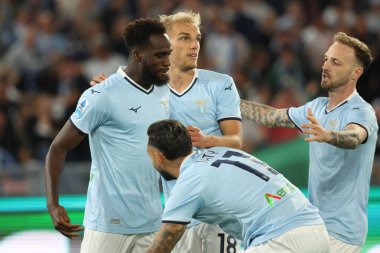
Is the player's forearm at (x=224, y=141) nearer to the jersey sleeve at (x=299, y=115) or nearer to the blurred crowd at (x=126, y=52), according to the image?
the jersey sleeve at (x=299, y=115)

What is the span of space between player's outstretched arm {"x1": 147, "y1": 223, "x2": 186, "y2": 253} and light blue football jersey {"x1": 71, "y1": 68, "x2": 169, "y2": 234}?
36.9 inches

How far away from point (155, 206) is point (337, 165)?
4.05 feet

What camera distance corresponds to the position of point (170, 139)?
16.3 feet

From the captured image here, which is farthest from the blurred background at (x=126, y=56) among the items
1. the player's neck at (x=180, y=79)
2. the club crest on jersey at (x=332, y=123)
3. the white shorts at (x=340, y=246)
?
the white shorts at (x=340, y=246)

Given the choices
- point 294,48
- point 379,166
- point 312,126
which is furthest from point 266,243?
point 294,48

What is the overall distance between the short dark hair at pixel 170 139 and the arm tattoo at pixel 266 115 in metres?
1.78

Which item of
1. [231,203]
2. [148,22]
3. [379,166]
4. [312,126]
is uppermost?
[148,22]

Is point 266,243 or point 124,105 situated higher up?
point 124,105

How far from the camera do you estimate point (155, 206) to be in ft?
19.2

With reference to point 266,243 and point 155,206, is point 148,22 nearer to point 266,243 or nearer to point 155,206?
point 155,206

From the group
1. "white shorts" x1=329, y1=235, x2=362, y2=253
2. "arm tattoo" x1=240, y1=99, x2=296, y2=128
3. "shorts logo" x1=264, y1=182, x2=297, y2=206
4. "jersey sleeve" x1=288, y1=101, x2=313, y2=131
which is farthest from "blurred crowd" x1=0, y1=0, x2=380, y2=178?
"shorts logo" x1=264, y1=182, x2=297, y2=206

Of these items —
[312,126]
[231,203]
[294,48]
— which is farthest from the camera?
[294,48]

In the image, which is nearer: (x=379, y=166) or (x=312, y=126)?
(x=312, y=126)

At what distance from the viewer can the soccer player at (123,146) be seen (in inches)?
223
